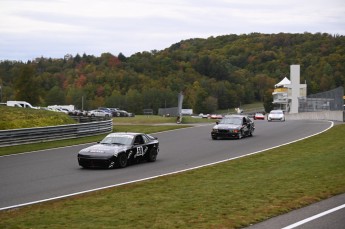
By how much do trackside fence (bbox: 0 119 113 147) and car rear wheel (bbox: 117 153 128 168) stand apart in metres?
10.0

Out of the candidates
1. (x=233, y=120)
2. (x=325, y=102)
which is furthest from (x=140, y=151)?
(x=325, y=102)

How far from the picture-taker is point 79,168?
18.2m

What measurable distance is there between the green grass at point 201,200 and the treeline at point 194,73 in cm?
9906

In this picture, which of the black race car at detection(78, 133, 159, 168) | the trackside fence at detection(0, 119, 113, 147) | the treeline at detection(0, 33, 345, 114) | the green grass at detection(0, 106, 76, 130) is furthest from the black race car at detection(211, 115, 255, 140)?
the treeline at detection(0, 33, 345, 114)

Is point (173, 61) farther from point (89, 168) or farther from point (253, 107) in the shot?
point (89, 168)

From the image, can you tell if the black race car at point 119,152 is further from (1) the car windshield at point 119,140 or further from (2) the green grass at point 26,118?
(2) the green grass at point 26,118

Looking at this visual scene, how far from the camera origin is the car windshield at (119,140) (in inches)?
768

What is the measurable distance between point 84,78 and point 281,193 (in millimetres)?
122102

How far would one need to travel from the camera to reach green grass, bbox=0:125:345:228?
30.0 ft

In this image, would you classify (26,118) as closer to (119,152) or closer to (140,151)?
(140,151)

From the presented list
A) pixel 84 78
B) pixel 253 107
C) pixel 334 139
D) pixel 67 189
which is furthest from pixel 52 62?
pixel 67 189

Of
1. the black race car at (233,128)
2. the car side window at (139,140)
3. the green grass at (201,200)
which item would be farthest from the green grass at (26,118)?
the green grass at (201,200)

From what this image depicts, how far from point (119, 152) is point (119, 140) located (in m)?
1.25

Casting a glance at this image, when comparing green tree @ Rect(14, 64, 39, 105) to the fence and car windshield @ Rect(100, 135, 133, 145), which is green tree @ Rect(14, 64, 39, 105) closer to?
the fence
